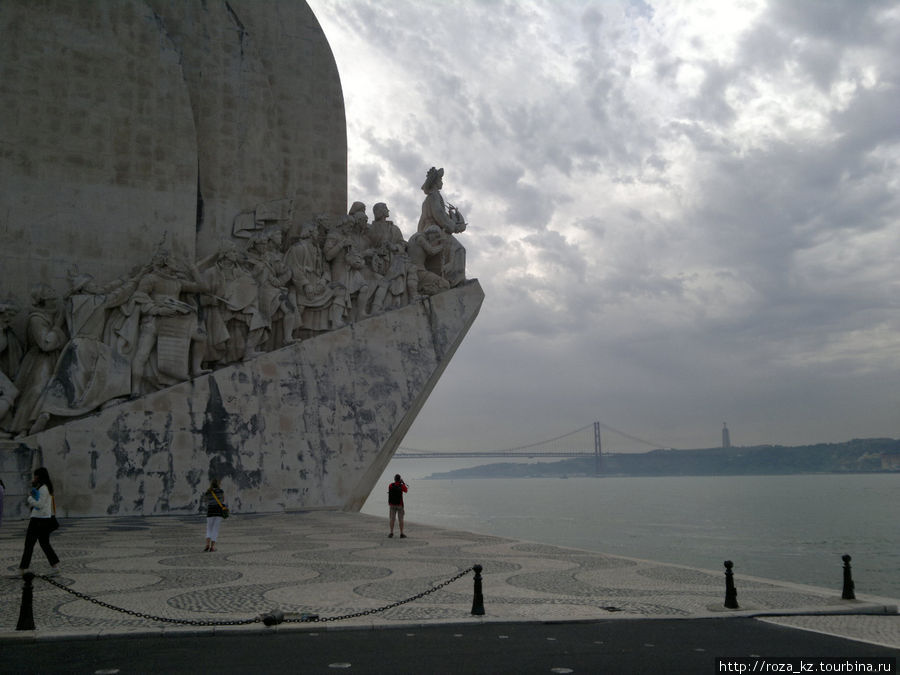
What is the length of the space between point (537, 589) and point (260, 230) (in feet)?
32.2

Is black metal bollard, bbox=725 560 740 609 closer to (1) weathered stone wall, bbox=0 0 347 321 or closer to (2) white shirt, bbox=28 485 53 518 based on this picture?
(2) white shirt, bbox=28 485 53 518

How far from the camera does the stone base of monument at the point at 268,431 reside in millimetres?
10539

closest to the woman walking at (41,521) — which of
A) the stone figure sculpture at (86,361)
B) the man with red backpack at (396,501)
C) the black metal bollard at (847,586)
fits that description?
the man with red backpack at (396,501)

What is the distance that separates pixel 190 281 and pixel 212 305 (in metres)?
0.47

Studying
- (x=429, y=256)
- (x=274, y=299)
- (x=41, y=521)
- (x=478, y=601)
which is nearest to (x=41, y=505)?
(x=41, y=521)

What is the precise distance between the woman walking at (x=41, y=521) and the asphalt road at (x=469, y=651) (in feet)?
7.15

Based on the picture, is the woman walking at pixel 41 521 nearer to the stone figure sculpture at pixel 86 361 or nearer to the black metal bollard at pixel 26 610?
the black metal bollard at pixel 26 610

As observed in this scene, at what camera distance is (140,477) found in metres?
10.8

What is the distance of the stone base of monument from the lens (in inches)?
415

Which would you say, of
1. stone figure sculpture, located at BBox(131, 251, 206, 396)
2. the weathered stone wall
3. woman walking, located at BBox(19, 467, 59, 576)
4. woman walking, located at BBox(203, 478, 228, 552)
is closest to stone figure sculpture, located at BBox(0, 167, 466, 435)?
stone figure sculpture, located at BBox(131, 251, 206, 396)

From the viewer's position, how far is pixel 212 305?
12.2 m

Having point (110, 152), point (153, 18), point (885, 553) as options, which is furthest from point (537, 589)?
point (885, 553)

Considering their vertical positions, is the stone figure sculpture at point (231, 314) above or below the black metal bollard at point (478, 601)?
above

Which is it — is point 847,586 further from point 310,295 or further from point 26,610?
point 310,295
